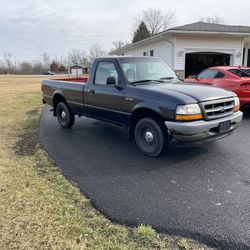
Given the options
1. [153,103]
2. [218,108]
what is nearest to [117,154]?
[153,103]

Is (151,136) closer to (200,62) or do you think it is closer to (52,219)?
(52,219)

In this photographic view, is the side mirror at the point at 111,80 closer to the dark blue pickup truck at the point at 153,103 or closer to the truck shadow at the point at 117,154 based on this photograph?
the dark blue pickup truck at the point at 153,103

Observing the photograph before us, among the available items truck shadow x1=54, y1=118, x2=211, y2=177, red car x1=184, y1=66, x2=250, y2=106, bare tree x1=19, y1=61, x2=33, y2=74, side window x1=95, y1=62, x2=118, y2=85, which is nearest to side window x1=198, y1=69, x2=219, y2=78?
red car x1=184, y1=66, x2=250, y2=106

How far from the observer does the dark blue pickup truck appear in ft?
14.6

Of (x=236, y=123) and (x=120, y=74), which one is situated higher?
(x=120, y=74)

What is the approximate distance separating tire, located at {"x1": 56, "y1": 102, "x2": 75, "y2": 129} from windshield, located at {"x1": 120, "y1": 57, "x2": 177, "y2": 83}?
8.22 ft

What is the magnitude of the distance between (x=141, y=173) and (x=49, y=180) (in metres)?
1.48

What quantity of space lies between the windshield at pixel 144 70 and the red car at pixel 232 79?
2.82m

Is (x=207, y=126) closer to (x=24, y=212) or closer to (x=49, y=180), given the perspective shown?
(x=49, y=180)

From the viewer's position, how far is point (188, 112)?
173 inches

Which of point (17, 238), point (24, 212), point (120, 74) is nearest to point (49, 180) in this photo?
point (24, 212)

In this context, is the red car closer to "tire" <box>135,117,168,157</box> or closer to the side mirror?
the side mirror

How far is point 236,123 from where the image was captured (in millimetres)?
5062

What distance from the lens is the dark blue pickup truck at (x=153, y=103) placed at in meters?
4.45
